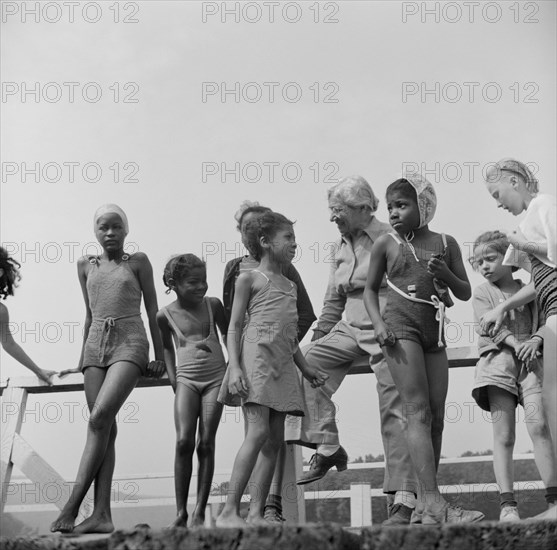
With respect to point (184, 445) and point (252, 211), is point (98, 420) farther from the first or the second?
point (252, 211)

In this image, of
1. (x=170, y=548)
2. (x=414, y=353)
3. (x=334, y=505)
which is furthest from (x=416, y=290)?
(x=334, y=505)

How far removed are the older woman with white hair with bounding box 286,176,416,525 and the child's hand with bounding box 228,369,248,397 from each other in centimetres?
59

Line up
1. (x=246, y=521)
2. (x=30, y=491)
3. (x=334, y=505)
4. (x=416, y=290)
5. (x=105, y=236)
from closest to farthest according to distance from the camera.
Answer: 1. (x=246, y=521)
2. (x=416, y=290)
3. (x=105, y=236)
4. (x=30, y=491)
5. (x=334, y=505)

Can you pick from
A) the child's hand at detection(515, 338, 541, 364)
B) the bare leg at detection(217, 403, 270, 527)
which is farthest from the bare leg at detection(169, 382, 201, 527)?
the child's hand at detection(515, 338, 541, 364)

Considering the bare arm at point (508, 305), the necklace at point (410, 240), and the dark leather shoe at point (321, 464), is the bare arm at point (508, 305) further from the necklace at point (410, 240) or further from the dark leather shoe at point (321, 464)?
the dark leather shoe at point (321, 464)

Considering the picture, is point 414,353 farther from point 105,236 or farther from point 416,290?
point 105,236

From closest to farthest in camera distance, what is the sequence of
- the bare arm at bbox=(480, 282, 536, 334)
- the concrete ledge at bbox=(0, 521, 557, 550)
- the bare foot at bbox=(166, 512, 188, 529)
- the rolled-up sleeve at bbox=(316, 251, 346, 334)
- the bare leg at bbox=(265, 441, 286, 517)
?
1. the concrete ledge at bbox=(0, 521, 557, 550)
2. the bare foot at bbox=(166, 512, 188, 529)
3. the bare leg at bbox=(265, 441, 286, 517)
4. the bare arm at bbox=(480, 282, 536, 334)
5. the rolled-up sleeve at bbox=(316, 251, 346, 334)

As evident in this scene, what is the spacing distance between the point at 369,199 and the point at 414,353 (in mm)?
1159

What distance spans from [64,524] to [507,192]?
2705mm

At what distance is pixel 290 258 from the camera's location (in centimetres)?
544

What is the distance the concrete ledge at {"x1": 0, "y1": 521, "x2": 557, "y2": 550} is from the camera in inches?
133

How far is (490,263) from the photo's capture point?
19.2 feet

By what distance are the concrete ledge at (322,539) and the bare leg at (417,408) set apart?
1.18m

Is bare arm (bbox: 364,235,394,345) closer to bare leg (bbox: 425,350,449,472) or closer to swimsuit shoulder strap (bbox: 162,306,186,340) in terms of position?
bare leg (bbox: 425,350,449,472)
